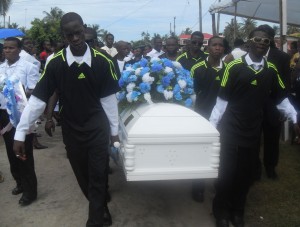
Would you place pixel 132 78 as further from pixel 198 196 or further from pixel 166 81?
pixel 198 196

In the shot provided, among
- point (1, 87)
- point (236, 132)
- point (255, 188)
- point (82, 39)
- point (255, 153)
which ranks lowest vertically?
point (255, 188)

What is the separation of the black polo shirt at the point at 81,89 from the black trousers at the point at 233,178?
4.08ft

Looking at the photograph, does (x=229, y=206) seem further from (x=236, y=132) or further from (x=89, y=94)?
(x=89, y=94)

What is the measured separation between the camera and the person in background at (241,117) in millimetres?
3512

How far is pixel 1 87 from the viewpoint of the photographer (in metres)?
4.29

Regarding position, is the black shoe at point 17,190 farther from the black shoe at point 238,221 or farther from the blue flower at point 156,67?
the black shoe at point 238,221

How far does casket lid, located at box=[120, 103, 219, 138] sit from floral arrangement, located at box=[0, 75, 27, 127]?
4.46 feet

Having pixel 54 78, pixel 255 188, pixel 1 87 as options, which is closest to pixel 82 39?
pixel 54 78

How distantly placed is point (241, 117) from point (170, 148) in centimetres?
77

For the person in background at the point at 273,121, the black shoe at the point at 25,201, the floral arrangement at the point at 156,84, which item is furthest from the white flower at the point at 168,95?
the black shoe at the point at 25,201

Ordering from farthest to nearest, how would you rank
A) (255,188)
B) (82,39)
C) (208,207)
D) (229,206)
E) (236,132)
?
1. (255,188)
2. (208,207)
3. (229,206)
4. (236,132)
5. (82,39)

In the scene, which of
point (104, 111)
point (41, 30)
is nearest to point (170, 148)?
point (104, 111)

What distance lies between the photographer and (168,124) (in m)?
3.39

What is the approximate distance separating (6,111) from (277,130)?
139 inches
